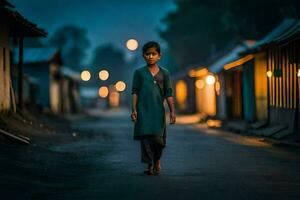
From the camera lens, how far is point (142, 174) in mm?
9281

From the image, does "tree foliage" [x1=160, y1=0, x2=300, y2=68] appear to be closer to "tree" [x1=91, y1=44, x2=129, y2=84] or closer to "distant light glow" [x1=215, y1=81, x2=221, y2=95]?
"distant light glow" [x1=215, y1=81, x2=221, y2=95]

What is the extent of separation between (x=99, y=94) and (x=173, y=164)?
81591 millimetres

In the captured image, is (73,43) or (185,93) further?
(73,43)

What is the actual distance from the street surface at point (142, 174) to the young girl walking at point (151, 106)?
40 centimetres

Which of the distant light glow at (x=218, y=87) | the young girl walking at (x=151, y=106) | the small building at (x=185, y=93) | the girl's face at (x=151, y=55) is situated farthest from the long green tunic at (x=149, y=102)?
the small building at (x=185, y=93)

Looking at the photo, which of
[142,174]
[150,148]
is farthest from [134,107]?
[142,174]

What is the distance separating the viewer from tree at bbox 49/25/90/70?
10988 centimetres

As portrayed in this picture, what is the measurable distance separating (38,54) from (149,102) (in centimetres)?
3125

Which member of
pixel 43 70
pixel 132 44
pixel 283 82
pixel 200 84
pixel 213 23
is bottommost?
pixel 283 82

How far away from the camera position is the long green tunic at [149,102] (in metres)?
9.15

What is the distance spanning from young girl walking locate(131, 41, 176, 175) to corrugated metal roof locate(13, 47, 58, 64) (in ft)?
96.5

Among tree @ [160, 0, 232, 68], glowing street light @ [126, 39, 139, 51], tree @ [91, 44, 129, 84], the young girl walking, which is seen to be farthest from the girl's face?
tree @ [91, 44, 129, 84]

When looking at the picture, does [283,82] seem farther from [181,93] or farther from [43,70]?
[181,93]

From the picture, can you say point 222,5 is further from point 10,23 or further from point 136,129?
point 136,129
